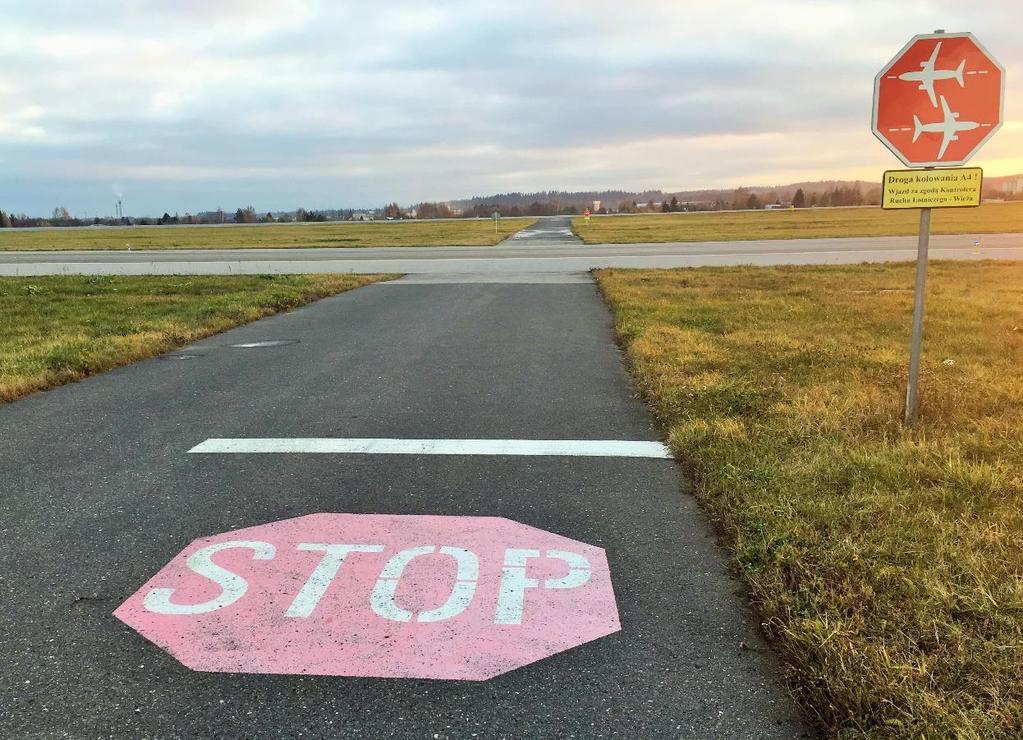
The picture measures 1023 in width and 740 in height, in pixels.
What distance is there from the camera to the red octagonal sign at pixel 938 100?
177 inches

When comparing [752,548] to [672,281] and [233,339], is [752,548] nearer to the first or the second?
[233,339]

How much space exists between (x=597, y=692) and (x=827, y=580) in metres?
1.25

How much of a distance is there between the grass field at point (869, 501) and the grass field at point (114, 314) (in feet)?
21.1

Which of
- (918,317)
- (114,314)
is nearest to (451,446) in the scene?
(918,317)

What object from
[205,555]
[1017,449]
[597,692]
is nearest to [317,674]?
[597,692]

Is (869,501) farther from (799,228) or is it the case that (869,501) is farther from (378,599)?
(799,228)

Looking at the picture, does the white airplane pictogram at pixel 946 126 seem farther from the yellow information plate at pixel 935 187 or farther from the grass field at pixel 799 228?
the grass field at pixel 799 228

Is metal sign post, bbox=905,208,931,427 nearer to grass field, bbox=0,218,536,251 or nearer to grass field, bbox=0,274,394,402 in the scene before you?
grass field, bbox=0,274,394,402

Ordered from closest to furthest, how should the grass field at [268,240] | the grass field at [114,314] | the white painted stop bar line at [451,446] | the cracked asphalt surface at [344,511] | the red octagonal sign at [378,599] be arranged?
the cracked asphalt surface at [344,511] < the red octagonal sign at [378,599] < the white painted stop bar line at [451,446] < the grass field at [114,314] < the grass field at [268,240]

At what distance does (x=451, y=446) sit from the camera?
5137 mm

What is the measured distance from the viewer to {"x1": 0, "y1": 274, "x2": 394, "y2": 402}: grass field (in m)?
7.93

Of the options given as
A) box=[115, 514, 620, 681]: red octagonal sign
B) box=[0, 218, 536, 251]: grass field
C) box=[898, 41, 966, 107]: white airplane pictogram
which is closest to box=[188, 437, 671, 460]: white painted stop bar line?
box=[115, 514, 620, 681]: red octagonal sign

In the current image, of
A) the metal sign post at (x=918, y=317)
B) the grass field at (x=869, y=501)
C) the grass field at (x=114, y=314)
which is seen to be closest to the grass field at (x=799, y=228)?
the grass field at (x=114, y=314)

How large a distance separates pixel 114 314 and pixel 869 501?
12.7 meters
